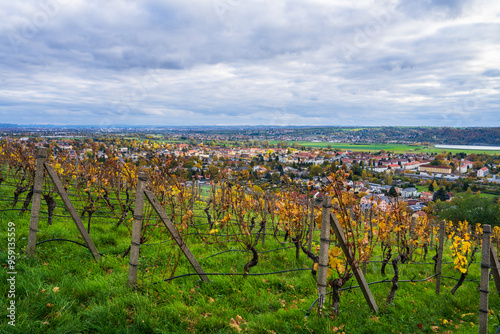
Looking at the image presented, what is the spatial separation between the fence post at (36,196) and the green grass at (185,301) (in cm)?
20

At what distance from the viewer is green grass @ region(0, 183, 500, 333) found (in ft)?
10.5

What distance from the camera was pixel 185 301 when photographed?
12.6 feet

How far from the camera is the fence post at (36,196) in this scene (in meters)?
4.37

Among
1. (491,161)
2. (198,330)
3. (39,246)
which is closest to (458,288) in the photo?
(198,330)

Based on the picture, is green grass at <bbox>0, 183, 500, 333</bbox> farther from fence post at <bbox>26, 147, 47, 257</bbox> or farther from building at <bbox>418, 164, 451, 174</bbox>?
building at <bbox>418, 164, 451, 174</bbox>

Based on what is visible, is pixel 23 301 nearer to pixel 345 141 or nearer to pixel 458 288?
pixel 458 288

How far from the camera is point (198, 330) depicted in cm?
329

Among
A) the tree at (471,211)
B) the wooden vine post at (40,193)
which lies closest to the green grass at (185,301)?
the wooden vine post at (40,193)

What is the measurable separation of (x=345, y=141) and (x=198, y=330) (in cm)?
13516

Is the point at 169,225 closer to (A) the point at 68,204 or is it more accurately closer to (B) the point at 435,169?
(A) the point at 68,204

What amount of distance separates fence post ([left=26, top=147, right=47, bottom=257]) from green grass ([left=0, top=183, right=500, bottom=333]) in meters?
0.20

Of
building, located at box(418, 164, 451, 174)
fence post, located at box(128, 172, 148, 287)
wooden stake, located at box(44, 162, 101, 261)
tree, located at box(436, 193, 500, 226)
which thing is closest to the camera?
fence post, located at box(128, 172, 148, 287)

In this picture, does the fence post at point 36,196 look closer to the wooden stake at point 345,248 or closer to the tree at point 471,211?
the wooden stake at point 345,248

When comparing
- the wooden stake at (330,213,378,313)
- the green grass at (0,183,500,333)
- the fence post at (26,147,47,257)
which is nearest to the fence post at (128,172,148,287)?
the green grass at (0,183,500,333)
